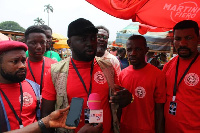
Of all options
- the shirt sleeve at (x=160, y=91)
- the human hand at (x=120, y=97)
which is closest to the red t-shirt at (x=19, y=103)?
the human hand at (x=120, y=97)

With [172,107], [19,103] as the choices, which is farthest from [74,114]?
[172,107]

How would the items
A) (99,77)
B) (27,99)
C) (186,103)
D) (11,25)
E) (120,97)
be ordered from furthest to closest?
(11,25)
(186,103)
(99,77)
(27,99)
(120,97)

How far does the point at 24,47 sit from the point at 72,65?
0.68m

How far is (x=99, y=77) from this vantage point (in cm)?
222

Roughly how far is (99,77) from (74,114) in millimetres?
788

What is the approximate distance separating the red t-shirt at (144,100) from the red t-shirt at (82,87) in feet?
2.32

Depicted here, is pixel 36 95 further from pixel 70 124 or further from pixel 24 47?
pixel 70 124

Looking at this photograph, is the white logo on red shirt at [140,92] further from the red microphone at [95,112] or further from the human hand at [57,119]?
the human hand at [57,119]

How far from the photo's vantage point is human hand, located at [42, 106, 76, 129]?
161cm

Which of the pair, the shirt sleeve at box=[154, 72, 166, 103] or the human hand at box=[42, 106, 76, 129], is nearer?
the human hand at box=[42, 106, 76, 129]

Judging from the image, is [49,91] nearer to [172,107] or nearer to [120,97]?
[120,97]

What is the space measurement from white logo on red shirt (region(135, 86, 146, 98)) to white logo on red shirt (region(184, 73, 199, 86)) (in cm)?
71

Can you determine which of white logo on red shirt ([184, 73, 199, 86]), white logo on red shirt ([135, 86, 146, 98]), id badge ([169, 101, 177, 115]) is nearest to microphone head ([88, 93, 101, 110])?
white logo on red shirt ([135, 86, 146, 98])

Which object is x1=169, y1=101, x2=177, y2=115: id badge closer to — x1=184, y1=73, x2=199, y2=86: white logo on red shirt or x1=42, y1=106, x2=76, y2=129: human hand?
x1=184, y1=73, x2=199, y2=86: white logo on red shirt
